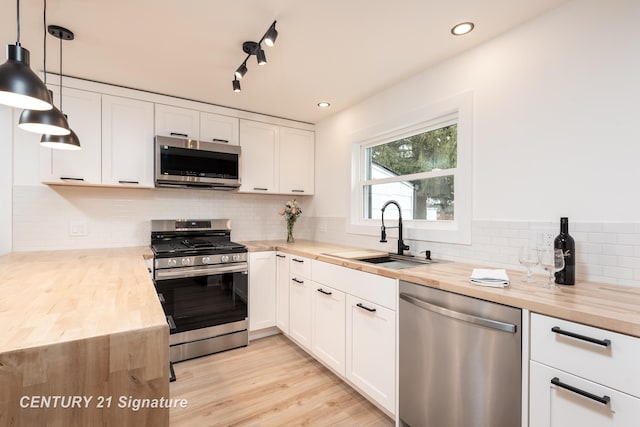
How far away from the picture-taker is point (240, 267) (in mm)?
2879

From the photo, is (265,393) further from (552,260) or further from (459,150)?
(459,150)

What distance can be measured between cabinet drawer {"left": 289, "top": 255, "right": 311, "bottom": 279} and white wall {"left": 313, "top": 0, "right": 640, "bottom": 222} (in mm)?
1351

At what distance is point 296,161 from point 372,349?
2310mm

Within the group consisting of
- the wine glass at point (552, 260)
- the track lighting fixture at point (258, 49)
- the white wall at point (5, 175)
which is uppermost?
the track lighting fixture at point (258, 49)

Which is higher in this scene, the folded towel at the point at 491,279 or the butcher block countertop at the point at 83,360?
the folded towel at the point at 491,279

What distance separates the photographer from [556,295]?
126 cm

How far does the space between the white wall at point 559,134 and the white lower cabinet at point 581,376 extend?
62 cm

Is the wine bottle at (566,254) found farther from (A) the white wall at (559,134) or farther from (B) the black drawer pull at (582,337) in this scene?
(B) the black drawer pull at (582,337)

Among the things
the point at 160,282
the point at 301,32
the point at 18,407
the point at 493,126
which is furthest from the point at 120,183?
the point at 493,126

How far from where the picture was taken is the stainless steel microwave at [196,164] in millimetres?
2742

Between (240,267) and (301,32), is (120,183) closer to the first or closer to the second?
(240,267)

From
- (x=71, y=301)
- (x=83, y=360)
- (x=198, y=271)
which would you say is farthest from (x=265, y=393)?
(x=83, y=360)

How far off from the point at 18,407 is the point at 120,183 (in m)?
2.26

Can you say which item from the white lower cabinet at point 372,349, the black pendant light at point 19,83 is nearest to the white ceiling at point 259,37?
the black pendant light at point 19,83
